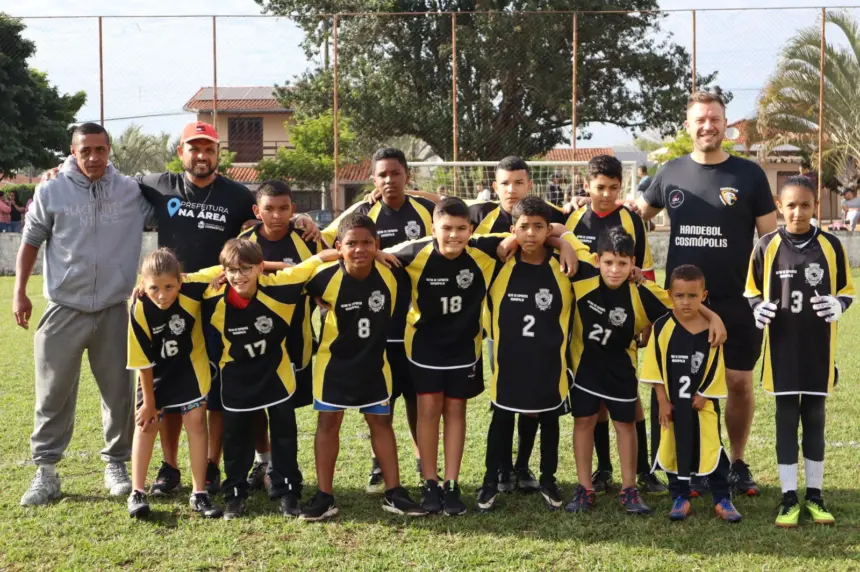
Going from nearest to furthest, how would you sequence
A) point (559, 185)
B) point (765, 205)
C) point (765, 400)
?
point (765, 205) → point (765, 400) → point (559, 185)

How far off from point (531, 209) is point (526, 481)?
153cm

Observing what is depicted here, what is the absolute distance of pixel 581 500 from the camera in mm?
4559

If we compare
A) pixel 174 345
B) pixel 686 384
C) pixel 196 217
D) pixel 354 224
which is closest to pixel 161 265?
pixel 174 345

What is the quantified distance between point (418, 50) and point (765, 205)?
46.4 feet

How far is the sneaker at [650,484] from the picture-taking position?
15.9 feet

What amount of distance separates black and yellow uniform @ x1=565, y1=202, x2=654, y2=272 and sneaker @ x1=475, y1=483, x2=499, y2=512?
138cm

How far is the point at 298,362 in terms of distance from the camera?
4844 millimetres

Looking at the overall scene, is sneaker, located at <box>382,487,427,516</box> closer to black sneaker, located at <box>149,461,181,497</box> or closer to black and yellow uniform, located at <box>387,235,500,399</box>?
black and yellow uniform, located at <box>387,235,500,399</box>

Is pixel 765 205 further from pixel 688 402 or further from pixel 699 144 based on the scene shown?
pixel 688 402

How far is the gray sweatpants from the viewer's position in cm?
490

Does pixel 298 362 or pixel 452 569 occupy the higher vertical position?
pixel 298 362

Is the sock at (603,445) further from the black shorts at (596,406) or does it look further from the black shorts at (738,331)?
the black shorts at (738,331)

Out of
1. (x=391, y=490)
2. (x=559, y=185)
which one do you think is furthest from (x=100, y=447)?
(x=559, y=185)

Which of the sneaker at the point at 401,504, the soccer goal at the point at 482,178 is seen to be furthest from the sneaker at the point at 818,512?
the soccer goal at the point at 482,178
